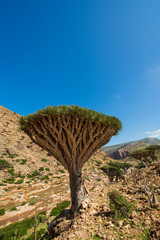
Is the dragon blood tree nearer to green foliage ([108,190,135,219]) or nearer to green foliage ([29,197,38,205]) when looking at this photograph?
green foliage ([108,190,135,219])

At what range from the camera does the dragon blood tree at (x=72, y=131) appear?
16.5 feet

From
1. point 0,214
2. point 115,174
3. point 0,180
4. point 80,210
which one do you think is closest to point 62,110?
point 80,210

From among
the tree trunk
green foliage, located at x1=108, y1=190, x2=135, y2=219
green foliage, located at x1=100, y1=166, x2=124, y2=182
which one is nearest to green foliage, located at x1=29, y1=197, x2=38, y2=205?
the tree trunk

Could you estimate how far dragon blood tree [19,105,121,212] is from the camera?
502 centimetres

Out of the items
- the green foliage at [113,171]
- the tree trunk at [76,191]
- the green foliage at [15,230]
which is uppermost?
the tree trunk at [76,191]

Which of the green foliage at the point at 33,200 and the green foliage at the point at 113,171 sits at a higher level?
Answer: the green foliage at the point at 113,171

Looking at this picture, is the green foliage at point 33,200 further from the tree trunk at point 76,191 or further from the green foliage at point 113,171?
the green foliage at point 113,171

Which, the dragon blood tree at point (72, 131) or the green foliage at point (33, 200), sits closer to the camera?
the dragon blood tree at point (72, 131)

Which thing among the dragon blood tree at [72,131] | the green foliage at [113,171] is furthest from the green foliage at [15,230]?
the green foliage at [113,171]

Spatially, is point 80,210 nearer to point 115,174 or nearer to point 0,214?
point 0,214

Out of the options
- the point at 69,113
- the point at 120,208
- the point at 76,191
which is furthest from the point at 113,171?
the point at 69,113

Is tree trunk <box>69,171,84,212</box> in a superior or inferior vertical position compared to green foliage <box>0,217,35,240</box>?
superior

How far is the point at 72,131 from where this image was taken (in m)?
5.29

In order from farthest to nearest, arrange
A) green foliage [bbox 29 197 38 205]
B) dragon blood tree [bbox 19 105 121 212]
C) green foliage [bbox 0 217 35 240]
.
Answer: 1. green foliage [bbox 29 197 38 205]
2. green foliage [bbox 0 217 35 240]
3. dragon blood tree [bbox 19 105 121 212]
